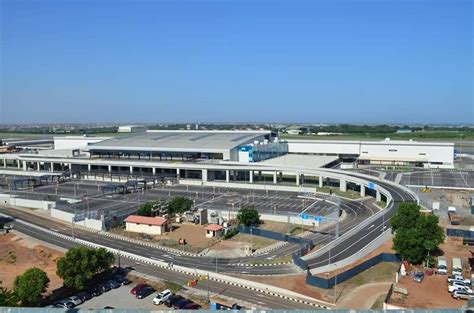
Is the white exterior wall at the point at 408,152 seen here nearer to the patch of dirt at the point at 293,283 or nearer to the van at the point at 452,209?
the van at the point at 452,209

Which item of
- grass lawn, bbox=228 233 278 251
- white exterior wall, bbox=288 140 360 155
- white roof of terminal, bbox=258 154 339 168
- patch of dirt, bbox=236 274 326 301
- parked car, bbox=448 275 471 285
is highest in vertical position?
white exterior wall, bbox=288 140 360 155

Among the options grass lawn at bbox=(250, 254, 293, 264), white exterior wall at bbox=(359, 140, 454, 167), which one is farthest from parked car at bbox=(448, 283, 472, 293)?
white exterior wall at bbox=(359, 140, 454, 167)

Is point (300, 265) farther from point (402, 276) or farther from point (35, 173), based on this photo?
point (35, 173)

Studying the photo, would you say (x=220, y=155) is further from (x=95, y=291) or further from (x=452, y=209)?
(x=95, y=291)

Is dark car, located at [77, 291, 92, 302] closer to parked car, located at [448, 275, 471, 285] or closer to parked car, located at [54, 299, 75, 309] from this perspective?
parked car, located at [54, 299, 75, 309]

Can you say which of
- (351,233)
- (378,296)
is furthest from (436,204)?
(378,296)

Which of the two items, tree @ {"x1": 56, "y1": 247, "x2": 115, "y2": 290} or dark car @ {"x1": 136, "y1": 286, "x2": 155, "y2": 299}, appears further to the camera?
tree @ {"x1": 56, "y1": 247, "x2": 115, "y2": 290}
